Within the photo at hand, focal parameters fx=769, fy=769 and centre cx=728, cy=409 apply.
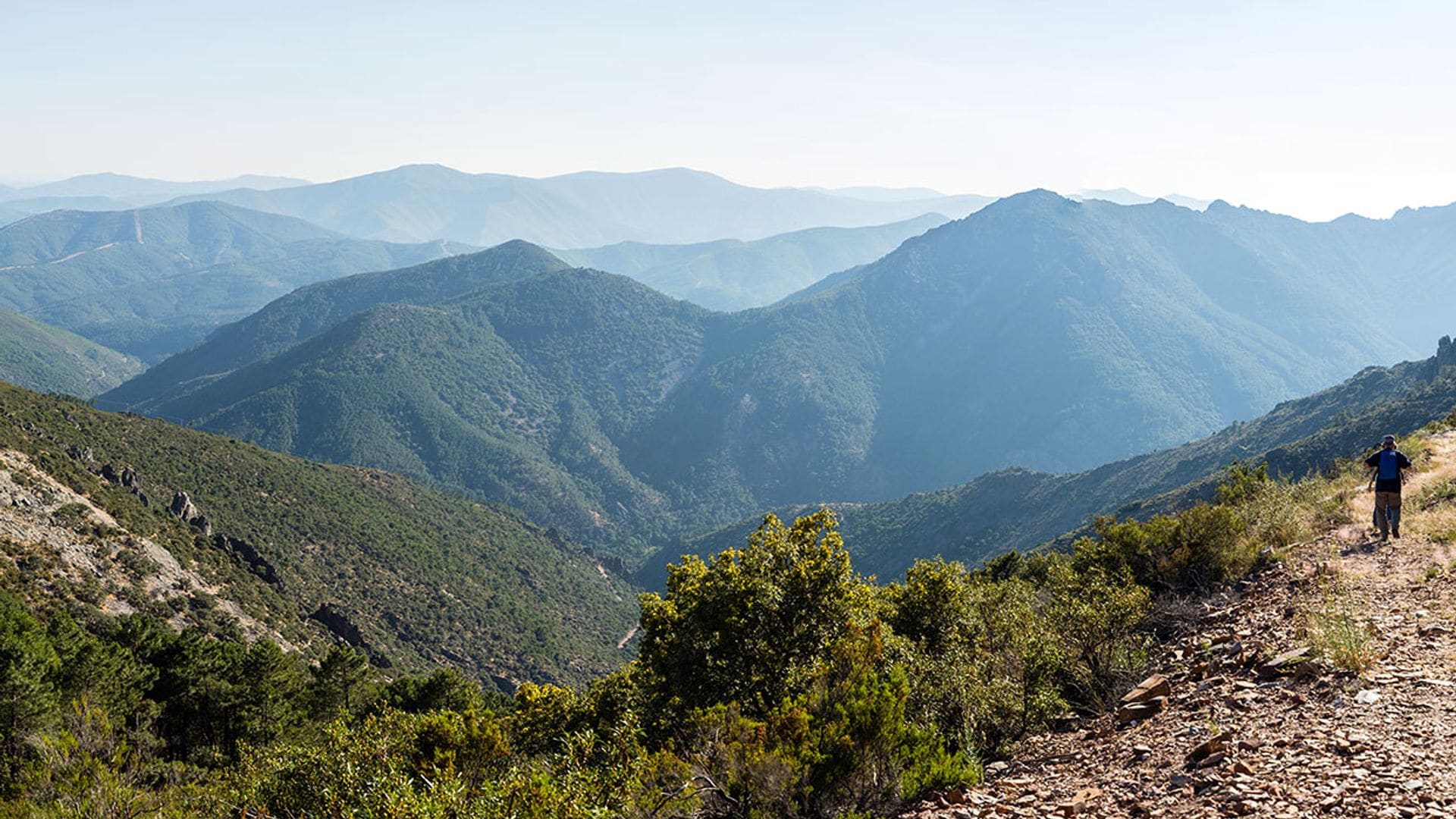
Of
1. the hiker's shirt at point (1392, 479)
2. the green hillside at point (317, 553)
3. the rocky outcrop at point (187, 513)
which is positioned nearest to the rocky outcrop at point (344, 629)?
the green hillside at point (317, 553)

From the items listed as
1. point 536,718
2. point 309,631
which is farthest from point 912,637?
point 309,631

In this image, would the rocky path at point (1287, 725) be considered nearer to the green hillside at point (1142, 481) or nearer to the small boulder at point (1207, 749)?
the small boulder at point (1207, 749)

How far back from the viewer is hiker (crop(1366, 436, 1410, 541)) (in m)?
17.0

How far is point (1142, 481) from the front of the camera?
13725cm

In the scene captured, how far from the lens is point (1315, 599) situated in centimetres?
1412

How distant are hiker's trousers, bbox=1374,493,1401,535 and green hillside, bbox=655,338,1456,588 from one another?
75.5m

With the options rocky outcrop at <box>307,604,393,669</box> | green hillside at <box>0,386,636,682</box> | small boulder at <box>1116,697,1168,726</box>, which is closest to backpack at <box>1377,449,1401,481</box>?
small boulder at <box>1116,697,1168,726</box>

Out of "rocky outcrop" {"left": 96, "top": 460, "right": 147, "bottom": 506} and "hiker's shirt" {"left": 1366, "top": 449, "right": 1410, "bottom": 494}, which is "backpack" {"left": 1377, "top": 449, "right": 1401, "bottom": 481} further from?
"rocky outcrop" {"left": 96, "top": 460, "right": 147, "bottom": 506}

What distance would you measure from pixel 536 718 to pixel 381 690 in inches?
1034

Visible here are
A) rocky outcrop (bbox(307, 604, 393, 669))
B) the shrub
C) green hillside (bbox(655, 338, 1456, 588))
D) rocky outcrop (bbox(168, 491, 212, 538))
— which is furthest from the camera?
green hillside (bbox(655, 338, 1456, 588))

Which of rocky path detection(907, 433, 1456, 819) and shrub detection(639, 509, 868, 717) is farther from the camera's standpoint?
shrub detection(639, 509, 868, 717)

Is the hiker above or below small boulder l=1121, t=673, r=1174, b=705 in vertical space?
above

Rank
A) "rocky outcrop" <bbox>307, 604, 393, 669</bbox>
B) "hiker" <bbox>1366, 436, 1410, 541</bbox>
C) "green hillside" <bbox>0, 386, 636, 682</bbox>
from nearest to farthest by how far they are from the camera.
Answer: "hiker" <bbox>1366, 436, 1410, 541</bbox>, "green hillside" <bbox>0, 386, 636, 682</bbox>, "rocky outcrop" <bbox>307, 604, 393, 669</bbox>

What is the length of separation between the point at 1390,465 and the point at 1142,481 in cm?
13450
